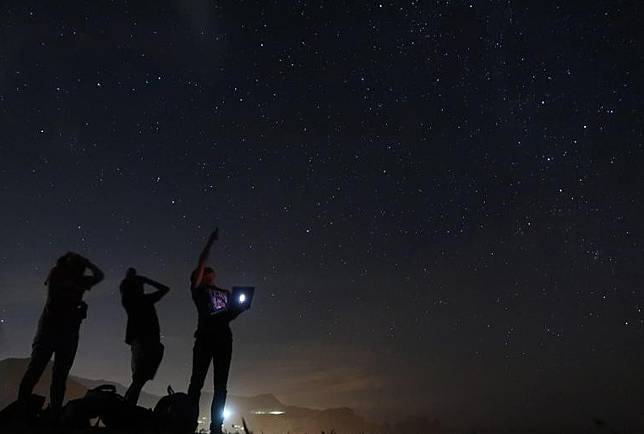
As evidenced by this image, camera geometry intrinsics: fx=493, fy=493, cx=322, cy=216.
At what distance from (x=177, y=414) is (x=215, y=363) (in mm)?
791

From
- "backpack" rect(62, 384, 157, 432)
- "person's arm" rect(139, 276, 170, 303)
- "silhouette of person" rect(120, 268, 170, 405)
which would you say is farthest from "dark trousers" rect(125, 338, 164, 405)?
"backpack" rect(62, 384, 157, 432)

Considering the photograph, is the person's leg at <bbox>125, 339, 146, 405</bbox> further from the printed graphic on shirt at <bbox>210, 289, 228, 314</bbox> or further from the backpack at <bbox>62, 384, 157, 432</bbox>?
the printed graphic on shirt at <bbox>210, 289, 228, 314</bbox>

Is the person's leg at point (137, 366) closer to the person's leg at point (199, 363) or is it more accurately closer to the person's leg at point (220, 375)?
the person's leg at point (199, 363)

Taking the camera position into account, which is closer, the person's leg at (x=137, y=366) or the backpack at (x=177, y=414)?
the backpack at (x=177, y=414)

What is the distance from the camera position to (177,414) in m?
4.90

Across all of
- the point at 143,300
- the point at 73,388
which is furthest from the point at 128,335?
the point at 73,388

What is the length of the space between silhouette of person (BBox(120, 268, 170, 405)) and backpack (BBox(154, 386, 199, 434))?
30.9 inches

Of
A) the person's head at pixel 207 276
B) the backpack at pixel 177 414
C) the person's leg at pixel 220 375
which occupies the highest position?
the person's head at pixel 207 276

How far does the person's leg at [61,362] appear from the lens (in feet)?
17.9

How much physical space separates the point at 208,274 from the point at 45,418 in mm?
2190

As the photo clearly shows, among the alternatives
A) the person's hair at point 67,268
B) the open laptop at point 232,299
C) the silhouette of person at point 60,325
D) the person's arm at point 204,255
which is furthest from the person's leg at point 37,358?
the open laptop at point 232,299

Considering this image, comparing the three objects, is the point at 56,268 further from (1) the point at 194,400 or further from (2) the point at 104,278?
(1) the point at 194,400

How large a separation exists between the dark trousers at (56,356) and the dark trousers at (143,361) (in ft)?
2.19

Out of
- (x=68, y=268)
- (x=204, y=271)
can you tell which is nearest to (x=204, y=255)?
(x=204, y=271)
